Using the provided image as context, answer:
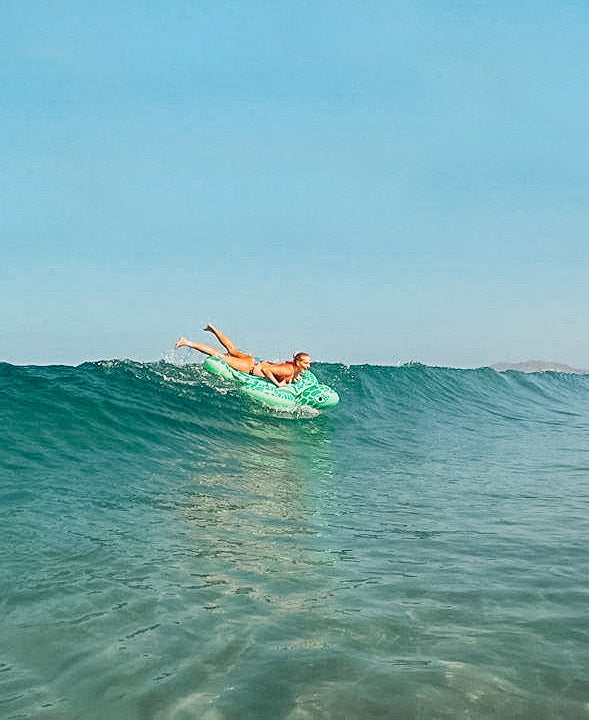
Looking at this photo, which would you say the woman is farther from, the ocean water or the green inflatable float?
the ocean water

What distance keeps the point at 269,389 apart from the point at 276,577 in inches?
402

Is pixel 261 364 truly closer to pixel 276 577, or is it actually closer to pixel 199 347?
pixel 199 347

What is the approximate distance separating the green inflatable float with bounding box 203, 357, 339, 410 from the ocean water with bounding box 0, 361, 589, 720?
2.41 metres

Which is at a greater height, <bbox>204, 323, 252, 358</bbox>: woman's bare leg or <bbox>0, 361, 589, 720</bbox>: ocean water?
<bbox>204, 323, 252, 358</bbox>: woman's bare leg

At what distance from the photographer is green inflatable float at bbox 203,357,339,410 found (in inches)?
614

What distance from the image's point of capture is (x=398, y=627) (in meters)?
4.44

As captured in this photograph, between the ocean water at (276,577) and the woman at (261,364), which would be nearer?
the ocean water at (276,577)

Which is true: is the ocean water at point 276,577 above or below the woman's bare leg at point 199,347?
below

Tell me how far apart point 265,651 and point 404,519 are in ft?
12.2

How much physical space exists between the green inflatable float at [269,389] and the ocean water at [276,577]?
241cm

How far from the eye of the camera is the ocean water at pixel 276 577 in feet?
11.8

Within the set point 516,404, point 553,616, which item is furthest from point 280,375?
point 516,404

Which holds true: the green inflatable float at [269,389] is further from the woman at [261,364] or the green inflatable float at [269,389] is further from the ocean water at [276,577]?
the ocean water at [276,577]

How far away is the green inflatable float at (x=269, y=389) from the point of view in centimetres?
1559
